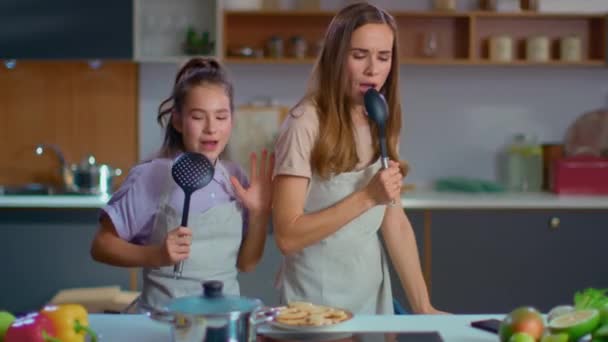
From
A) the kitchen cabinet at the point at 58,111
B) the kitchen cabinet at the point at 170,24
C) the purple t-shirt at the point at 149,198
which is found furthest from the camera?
the kitchen cabinet at the point at 58,111

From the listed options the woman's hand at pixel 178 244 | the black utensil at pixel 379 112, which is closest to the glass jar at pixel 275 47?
the black utensil at pixel 379 112

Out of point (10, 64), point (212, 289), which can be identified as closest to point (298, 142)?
point (212, 289)

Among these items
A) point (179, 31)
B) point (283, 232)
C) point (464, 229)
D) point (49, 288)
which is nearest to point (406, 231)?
point (283, 232)

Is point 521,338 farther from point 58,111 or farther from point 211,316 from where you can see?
point 58,111

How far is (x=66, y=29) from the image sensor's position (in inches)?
154

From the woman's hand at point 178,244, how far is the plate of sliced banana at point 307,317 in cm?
21

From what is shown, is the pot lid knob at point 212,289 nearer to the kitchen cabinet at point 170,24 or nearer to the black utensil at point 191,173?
the black utensil at point 191,173

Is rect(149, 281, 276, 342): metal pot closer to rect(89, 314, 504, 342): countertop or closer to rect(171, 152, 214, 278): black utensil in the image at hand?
rect(89, 314, 504, 342): countertop

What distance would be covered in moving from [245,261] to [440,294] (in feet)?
6.22

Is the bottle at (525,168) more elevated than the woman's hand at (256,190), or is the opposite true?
the woman's hand at (256,190)

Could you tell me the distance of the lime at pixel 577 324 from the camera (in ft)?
4.83

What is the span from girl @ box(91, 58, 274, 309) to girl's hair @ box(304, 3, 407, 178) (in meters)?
0.14

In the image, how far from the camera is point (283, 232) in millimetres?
1918

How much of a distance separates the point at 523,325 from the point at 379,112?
563 millimetres
